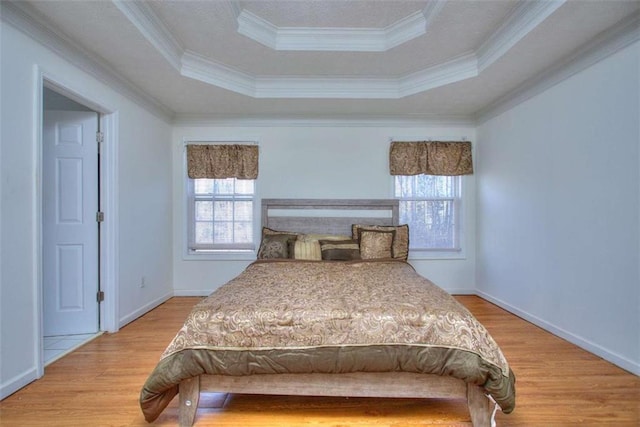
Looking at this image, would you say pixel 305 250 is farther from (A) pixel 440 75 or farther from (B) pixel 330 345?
(A) pixel 440 75

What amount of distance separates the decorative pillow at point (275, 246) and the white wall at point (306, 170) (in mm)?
752

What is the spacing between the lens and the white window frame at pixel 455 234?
405 centimetres

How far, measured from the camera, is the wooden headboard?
397 cm

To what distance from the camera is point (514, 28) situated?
7.52 feet

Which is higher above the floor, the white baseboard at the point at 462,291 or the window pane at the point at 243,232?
the window pane at the point at 243,232

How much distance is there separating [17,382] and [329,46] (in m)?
3.24

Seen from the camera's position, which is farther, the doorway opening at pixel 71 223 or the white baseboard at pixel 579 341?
the doorway opening at pixel 71 223

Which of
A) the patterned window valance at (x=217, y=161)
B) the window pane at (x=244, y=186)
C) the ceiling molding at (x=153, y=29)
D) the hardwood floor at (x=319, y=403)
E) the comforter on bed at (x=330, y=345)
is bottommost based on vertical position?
the hardwood floor at (x=319, y=403)

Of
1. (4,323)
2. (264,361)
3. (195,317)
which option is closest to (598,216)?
(264,361)

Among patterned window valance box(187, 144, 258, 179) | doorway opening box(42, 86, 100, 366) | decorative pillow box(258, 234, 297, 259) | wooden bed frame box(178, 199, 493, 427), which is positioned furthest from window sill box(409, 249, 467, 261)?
doorway opening box(42, 86, 100, 366)

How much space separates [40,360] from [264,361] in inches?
66.1

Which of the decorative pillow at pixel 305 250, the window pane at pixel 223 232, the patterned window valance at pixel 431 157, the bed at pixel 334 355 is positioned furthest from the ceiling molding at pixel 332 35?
the window pane at pixel 223 232

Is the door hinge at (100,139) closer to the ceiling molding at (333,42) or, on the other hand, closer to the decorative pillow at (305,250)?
the ceiling molding at (333,42)

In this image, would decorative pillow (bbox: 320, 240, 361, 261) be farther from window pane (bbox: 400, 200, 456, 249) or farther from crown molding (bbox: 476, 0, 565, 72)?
crown molding (bbox: 476, 0, 565, 72)
